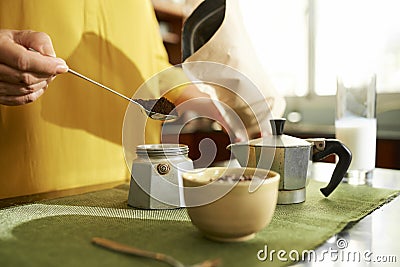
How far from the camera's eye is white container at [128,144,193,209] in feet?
2.80

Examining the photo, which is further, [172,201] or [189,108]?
[189,108]

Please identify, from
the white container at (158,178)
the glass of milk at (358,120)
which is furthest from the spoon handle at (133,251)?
the glass of milk at (358,120)

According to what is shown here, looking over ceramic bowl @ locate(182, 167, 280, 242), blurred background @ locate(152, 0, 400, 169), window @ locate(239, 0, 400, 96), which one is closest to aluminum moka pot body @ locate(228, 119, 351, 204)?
ceramic bowl @ locate(182, 167, 280, 242)

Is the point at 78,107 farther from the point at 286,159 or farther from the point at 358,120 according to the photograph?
the point at 358,120

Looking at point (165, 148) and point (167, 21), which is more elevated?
point (167, 21)

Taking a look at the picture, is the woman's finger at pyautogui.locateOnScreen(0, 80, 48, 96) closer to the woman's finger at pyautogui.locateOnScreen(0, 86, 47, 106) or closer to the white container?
the woman's finger at pyautogui.locateOnScreen(0, 86, 47, 106)

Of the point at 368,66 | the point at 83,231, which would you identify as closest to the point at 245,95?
the point at 83,231

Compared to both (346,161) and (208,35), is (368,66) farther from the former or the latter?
(346,161)

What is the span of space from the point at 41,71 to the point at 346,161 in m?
0.65

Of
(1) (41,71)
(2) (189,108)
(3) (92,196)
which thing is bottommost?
(3) (92,196)

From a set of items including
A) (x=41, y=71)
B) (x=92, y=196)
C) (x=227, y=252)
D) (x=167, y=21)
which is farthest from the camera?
(x=167, y=21)

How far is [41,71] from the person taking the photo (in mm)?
857

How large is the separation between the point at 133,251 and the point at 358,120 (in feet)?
2.94

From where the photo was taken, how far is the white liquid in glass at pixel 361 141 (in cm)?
121
